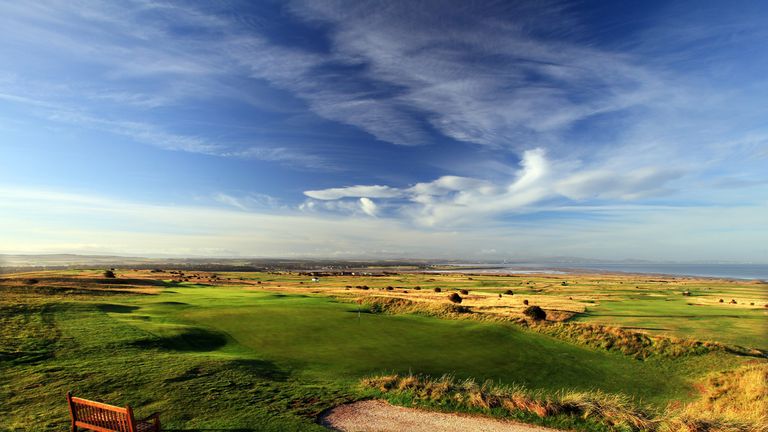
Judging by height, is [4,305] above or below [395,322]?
above

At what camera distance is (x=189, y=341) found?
89.0 ft

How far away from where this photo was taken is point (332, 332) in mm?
33094

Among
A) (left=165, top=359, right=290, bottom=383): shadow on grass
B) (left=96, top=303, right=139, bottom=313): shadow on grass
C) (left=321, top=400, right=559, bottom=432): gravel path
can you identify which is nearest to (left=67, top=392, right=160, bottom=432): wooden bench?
(left=165, top=359, right=290, bottom=383): shadow on grass

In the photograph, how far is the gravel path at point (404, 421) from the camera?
14.1 metres

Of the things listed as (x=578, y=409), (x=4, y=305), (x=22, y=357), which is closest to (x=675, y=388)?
(x=578, y=409)

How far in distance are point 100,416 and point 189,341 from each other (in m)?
16.2

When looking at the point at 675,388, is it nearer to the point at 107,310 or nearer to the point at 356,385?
the point at 356,385

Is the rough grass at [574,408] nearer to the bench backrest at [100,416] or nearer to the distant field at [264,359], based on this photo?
the distant field at [264,359]

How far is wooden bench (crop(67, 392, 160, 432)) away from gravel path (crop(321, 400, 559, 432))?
19.7 ft

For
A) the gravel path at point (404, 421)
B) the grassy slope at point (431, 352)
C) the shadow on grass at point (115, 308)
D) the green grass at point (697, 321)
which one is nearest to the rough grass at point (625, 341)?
the grassy slope at point (431, 352)

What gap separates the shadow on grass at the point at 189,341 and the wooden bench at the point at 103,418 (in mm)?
12564

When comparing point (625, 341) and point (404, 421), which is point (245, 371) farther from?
point (625, 341)

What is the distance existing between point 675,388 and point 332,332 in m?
25.4

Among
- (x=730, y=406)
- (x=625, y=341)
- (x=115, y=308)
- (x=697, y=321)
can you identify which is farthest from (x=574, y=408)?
(x=115, y=308)
